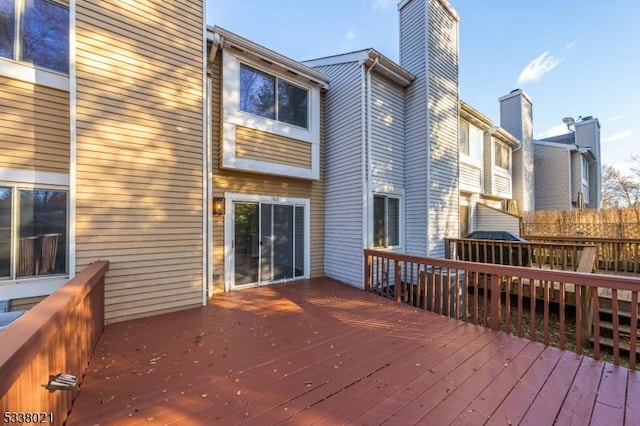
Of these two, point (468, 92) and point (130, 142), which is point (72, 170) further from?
point (468, 92)

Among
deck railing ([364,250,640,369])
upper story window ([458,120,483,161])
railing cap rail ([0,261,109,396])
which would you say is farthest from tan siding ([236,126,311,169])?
upper story window ([458,120,483,161])

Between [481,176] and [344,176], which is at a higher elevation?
[481,176]

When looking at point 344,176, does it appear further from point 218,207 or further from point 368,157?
point 218,207

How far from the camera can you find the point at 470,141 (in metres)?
10.3

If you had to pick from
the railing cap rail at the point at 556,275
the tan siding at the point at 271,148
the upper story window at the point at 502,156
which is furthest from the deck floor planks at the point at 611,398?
the upper story window at the point at 502,156

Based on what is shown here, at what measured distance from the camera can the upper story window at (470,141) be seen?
9.96 metres

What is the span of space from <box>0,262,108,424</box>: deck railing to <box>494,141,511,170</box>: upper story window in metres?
14.0

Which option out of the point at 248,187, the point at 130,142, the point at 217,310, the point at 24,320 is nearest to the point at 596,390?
the point at 24,320

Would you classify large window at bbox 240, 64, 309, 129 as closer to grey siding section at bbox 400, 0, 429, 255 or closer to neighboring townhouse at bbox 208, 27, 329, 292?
neighboring townhouse at bbox 208, 27, 329, 292

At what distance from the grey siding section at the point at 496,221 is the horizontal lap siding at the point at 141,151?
10115 millimetres

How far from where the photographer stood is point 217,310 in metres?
4.75

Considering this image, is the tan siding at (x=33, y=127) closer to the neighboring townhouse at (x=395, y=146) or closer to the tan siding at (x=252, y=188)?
the tan siding at (x=252, y=188)

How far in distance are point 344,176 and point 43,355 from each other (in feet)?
20.1

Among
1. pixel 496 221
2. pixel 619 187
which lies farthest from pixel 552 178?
pixel 619 187
